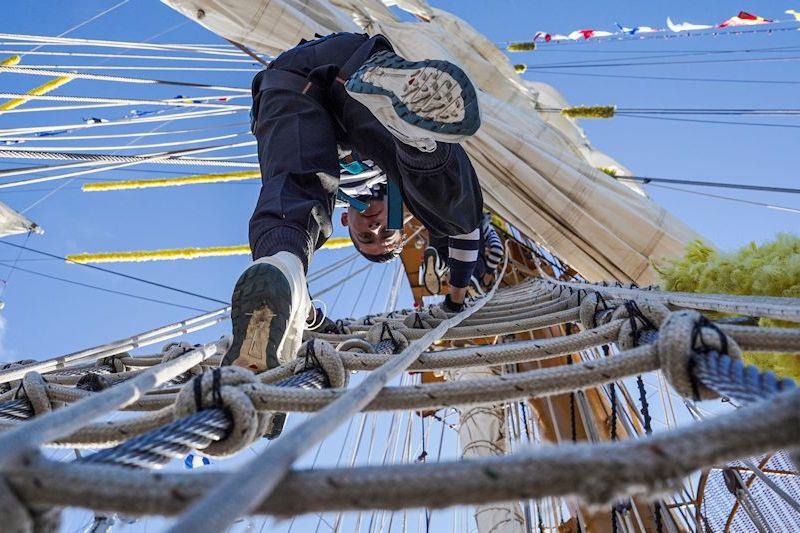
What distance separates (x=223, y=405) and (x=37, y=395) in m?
0.78

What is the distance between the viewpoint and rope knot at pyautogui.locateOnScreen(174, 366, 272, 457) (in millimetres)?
773

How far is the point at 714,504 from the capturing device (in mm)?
3258

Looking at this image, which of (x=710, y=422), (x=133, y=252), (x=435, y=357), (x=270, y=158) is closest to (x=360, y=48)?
(x=270, y=158)

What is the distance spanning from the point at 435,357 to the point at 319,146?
0.75 m

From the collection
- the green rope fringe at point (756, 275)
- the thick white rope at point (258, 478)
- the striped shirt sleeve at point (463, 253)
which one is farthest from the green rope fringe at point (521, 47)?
the thick white rope at point (258, 478)

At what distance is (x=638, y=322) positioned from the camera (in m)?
1.15

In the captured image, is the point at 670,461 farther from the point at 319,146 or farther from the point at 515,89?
the point at 515,89

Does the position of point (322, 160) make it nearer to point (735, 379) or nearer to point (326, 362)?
point (326, 362)

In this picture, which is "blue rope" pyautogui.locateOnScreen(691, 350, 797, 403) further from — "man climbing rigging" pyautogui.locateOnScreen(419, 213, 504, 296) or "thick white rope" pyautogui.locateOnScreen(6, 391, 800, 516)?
"man climbing rigging" pyautogui.locateOnScreen(419, 213, 504, 296)

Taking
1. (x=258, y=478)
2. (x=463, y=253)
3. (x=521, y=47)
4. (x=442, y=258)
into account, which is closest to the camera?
(x=258, y=478)

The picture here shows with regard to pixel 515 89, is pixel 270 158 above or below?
below

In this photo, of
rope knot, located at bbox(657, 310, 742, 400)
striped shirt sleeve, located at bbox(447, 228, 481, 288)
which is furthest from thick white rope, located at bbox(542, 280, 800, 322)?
striped shirt sleeve, located at bbox(447, 228, 481, 288)

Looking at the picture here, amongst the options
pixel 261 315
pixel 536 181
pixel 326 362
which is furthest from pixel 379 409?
pixel 536 181

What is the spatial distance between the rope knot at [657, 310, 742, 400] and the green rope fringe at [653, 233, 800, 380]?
559 millimetres
